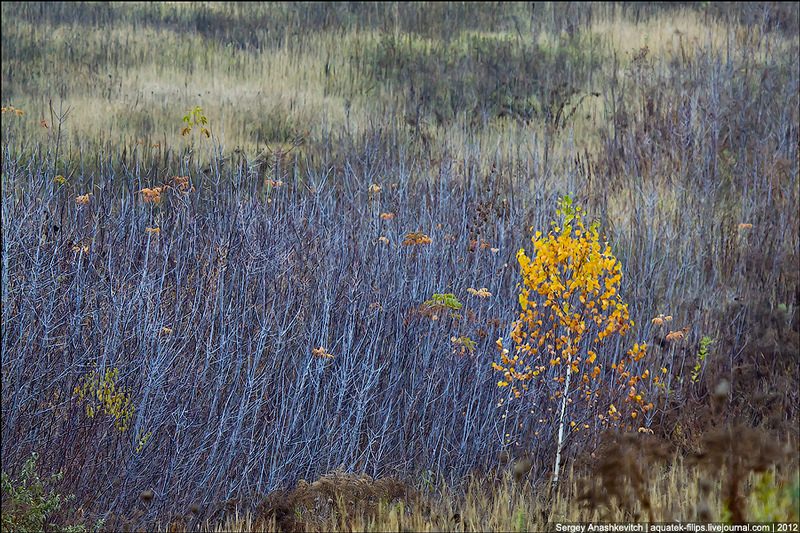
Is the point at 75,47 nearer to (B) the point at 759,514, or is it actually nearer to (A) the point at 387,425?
(A) the point at 387,425

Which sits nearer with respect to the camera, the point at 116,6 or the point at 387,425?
the point at 387,425

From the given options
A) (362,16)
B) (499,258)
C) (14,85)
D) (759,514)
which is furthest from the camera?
(362,16)

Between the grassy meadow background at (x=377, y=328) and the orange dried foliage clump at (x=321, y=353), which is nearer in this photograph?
the grassy meadow background at (x=377, y=328)

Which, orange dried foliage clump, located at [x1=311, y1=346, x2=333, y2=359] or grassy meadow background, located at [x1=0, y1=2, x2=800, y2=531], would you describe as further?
orange dried foliage clump, located at [x1=311, y1=346, x2=333, y2=359]

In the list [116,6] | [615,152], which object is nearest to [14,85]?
[116,6]

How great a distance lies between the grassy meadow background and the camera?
12.0 feet

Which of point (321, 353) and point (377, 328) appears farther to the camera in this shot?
point (377, 328)

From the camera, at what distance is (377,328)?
465cm

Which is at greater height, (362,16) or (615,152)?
(362,16)

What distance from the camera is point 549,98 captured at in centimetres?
1014

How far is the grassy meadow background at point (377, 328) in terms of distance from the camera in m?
3.66

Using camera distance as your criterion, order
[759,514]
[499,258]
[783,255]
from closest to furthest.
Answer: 1. [759,514]
2. [499,258]
3. [783,255]

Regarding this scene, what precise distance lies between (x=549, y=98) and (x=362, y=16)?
4.93m

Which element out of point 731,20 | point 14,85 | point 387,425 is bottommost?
point 387,425
